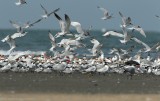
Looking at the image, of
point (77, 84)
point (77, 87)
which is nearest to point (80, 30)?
point (77, 84)

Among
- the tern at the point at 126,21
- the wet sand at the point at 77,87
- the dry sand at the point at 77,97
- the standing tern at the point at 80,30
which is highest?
the tern at the point at 126,21

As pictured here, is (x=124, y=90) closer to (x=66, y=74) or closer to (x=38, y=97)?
(x=38, y=97)

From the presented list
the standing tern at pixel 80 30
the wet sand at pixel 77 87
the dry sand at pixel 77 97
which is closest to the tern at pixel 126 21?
the standing tern at pixel 80 30

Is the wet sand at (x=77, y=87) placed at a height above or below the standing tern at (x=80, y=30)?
below

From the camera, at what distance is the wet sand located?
1462 centimetres

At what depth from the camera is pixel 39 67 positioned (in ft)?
71.8

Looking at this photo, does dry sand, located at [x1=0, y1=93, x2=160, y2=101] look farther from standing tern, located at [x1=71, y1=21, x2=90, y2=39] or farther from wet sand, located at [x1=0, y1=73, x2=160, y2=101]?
standing tern, located at [x1=71, y1=21, x2=90, y2=39]

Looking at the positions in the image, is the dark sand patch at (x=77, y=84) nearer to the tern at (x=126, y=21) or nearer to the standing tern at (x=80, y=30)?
the standing tern at (x=80, y=30)

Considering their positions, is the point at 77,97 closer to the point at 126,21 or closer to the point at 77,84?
the point at 77,84

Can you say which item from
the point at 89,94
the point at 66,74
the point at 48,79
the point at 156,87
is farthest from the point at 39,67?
the point at 89,94

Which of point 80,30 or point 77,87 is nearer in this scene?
point 77,87

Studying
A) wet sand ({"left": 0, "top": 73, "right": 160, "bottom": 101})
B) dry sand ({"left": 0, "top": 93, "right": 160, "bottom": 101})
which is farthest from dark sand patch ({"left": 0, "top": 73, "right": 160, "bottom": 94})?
dry sand ({"left": 0, "top": 93, "right": 160, "bottom": 101})

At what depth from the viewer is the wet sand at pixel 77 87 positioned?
1462 centimetres

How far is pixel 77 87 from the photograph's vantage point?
54.9ft
